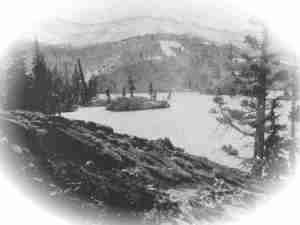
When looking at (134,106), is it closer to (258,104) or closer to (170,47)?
(170,47)

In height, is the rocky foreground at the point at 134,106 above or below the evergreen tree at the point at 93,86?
below

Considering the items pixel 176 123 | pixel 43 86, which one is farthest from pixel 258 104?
pixel 43 86

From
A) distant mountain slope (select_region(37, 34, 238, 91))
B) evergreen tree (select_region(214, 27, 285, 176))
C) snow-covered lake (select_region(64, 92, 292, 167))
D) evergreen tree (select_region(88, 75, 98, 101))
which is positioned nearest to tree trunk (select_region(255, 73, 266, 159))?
evergreen tree (select_region(214, 27, 285, 176))

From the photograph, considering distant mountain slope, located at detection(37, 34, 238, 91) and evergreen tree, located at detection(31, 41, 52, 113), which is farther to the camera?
distant mountain slope, located at detection(37, 34, 238, 91)

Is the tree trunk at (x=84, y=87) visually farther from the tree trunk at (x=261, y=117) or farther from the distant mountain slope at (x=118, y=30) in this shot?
the tree trunk at (x=261, y=117)

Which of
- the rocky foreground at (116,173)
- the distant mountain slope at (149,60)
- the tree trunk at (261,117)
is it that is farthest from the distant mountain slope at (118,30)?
the tree trunk at (261,117)

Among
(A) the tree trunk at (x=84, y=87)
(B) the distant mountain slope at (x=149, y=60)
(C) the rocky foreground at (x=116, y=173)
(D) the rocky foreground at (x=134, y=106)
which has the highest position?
(B) the distant mountain slope at (x=149, y=60)

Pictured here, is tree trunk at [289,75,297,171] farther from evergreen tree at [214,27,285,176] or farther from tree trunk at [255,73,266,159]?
tree trunk at [255,73,266,159]
